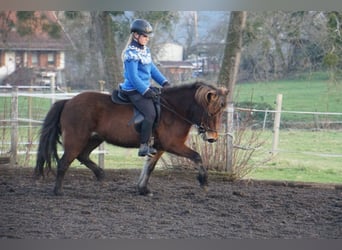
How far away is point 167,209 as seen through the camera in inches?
265

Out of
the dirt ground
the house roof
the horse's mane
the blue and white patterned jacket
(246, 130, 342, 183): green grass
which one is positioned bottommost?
(246, 130, 342, 183): green grass

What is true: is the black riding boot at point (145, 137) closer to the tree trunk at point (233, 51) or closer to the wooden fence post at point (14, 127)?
the wooden fence post at point (14, 127)

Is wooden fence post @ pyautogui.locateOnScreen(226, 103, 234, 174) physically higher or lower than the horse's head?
lower

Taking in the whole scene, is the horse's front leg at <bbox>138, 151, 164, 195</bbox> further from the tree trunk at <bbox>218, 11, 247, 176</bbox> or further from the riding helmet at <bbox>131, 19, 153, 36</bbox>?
the tree trunk at <bbox>218, 11, 247, 176</bbox>

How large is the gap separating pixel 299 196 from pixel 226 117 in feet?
→ 5.98

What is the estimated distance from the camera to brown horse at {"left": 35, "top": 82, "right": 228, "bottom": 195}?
7.22m

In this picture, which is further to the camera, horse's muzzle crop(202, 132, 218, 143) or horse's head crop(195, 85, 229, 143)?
horse's muzzle crop(202, 132, 218, 143)

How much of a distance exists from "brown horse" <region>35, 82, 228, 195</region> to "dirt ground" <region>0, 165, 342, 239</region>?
370mm

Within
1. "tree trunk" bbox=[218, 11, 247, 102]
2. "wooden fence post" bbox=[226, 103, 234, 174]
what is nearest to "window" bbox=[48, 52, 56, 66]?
"tree trunk" bbox=[218, 11, 247, 102]

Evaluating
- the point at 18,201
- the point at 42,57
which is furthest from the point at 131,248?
the point at 42,57

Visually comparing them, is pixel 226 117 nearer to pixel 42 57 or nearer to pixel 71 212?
pixel 71 212

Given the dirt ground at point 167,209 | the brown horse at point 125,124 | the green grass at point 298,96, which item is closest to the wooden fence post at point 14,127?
the dirt ground at point 167,209

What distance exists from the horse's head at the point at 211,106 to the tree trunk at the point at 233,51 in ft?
12.8

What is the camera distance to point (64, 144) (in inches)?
299
